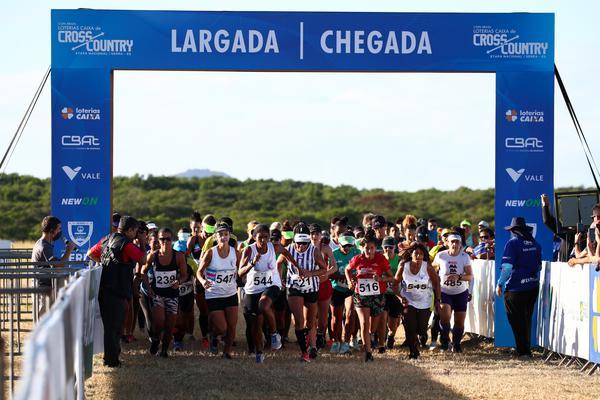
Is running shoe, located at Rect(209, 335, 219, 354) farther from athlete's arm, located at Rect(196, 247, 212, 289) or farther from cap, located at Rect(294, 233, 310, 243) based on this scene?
cap, located at Rect(294, 233, 310, 243)

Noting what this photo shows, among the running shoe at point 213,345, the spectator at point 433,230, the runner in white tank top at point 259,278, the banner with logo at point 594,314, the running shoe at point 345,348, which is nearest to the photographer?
the banner with logo at point 594,314

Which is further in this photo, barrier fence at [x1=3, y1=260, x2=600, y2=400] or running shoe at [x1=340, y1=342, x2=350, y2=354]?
running shoe at [x1=340, y1=342, x2=350, y2=354]

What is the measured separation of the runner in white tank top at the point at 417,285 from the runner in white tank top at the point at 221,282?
239cm

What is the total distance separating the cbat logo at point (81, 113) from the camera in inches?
658

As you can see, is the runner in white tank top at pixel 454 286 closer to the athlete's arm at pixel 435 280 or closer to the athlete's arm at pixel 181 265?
the athlete's arm at pixel 435 280

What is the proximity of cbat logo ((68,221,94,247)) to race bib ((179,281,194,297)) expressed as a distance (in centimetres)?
147

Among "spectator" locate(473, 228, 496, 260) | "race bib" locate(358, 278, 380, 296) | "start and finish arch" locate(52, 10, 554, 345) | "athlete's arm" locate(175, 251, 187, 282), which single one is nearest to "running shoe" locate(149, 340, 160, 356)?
"athlete's arm" locate(175, 251, 187, 282)

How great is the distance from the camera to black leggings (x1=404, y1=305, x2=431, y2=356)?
Result: 15915 millimetres

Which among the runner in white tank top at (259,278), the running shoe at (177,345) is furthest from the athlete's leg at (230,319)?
the running shoe at (177,345)

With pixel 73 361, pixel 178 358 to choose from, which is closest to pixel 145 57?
pixel 178 358

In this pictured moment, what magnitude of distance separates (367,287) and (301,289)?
871mm

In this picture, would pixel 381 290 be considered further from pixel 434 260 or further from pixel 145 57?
pixel 145 57

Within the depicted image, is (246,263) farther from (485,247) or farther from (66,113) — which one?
(485,247)

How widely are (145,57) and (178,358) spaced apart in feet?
13.9
